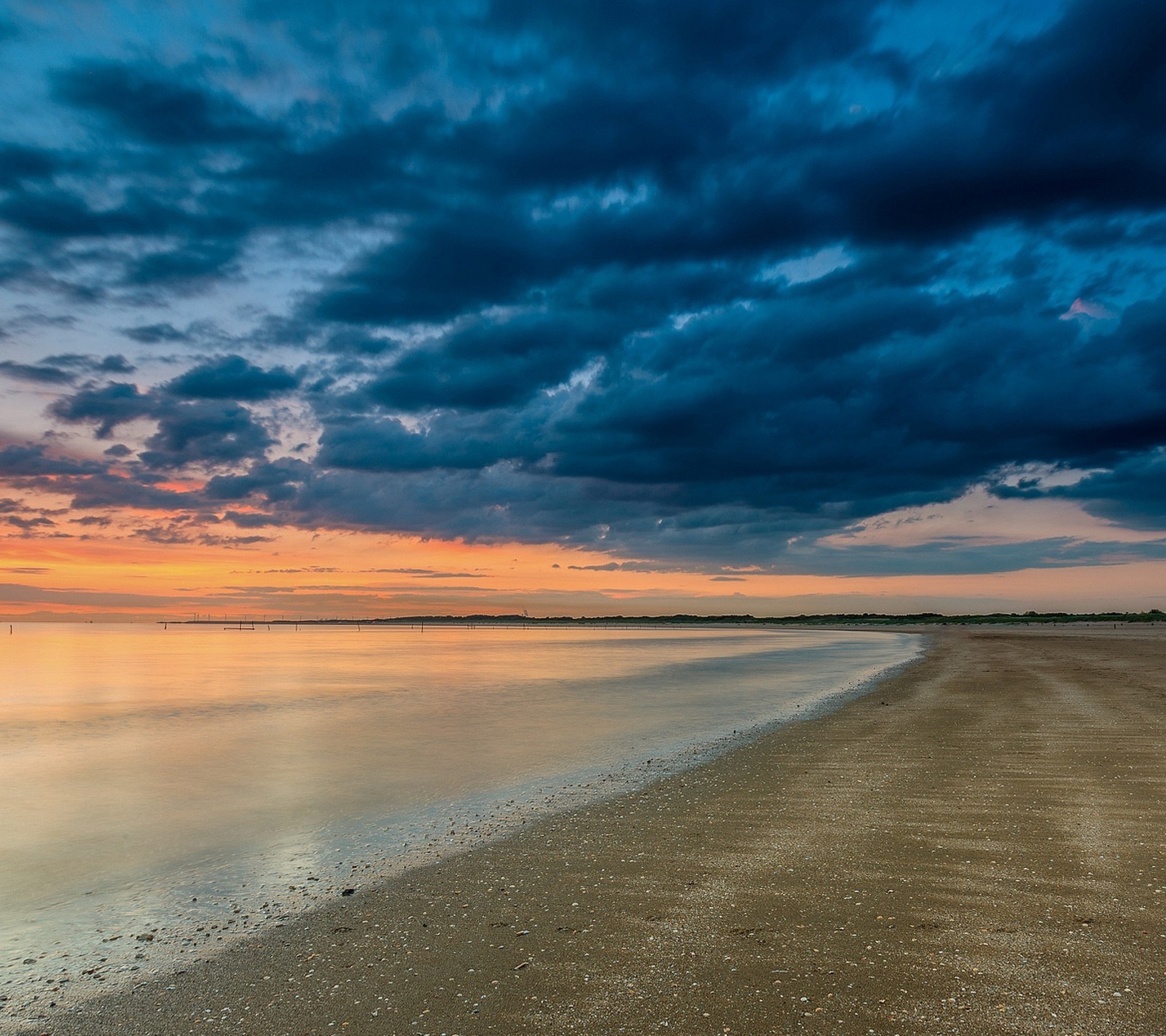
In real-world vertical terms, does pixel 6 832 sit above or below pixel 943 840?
below

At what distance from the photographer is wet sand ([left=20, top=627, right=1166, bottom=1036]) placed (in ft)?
16.2

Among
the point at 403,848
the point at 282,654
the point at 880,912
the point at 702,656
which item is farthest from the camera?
the point at 282,654

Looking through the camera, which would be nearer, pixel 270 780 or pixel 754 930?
pixel 754 930

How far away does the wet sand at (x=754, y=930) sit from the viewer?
493cm

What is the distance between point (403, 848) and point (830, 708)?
52.2 feet

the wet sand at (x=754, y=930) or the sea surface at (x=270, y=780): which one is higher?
the wet sand at (x=754, y=930)

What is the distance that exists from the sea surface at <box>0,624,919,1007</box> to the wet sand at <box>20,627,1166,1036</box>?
117 centimetres

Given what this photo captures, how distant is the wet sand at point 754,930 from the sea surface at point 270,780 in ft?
3.83

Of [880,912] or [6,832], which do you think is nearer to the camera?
[880,912]

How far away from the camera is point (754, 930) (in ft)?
20.0

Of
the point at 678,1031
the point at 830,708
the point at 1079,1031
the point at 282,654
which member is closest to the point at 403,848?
the point at 678,1031

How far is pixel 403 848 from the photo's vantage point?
31.4 ft

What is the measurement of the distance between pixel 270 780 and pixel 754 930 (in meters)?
12.5

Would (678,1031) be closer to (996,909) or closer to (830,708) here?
(996,909)
